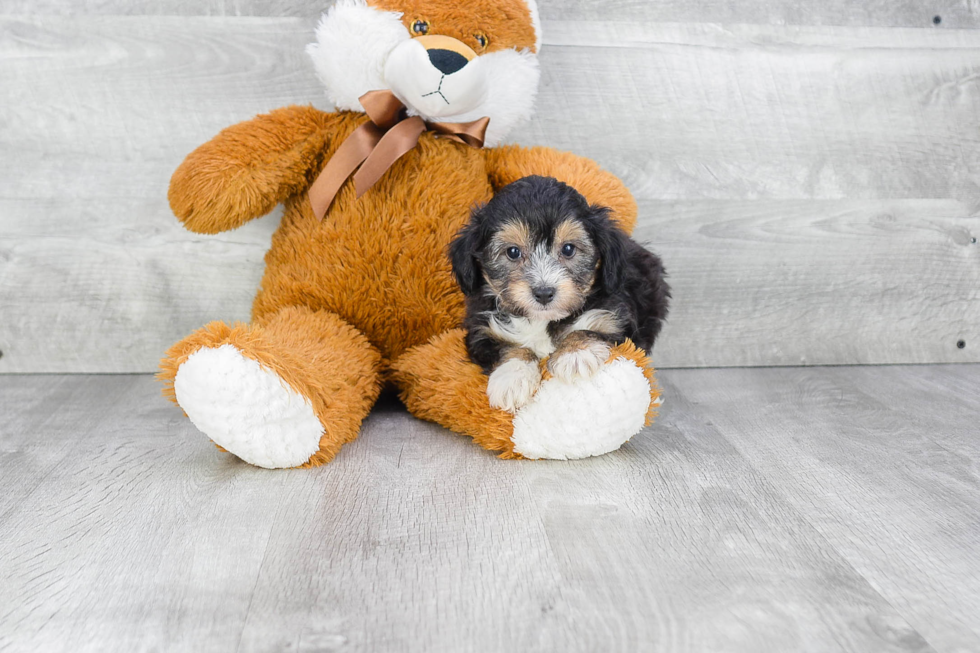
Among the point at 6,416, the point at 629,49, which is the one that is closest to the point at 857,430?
the point at 629,49

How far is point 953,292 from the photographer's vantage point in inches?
110

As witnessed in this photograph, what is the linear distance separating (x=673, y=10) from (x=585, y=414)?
146 centimetres

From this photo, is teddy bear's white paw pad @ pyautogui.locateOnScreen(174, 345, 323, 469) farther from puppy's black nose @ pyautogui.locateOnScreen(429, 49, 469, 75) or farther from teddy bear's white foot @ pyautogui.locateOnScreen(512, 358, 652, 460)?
puppy's black nose @ pyautogui.locateOnScreen(429, 49, 469, 75)

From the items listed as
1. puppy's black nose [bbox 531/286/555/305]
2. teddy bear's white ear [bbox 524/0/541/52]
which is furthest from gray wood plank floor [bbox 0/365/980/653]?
teddy bear's white ear [bbox 524/0/541/52]

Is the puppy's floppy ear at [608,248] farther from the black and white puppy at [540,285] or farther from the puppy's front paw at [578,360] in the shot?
the puppy's front paw at [578,360]

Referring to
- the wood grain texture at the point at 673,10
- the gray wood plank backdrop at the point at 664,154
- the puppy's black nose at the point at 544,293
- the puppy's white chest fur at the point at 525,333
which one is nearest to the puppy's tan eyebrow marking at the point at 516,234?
the puppy's black nose at the point at 544,293

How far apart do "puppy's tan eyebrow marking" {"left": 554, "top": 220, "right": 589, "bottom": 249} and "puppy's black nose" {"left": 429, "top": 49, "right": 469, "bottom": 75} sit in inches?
21.8

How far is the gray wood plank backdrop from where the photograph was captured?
2480 millimetres

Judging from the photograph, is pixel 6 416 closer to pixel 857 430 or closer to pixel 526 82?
pixel 526 82

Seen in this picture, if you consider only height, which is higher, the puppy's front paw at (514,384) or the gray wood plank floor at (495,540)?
the puppy's front paw at (514,384)

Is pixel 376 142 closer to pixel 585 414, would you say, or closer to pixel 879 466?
pixel 585 414

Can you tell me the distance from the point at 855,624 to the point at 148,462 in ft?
4.88

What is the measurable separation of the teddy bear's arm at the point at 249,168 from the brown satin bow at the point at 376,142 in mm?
87

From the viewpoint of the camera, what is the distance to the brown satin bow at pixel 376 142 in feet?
6.84
